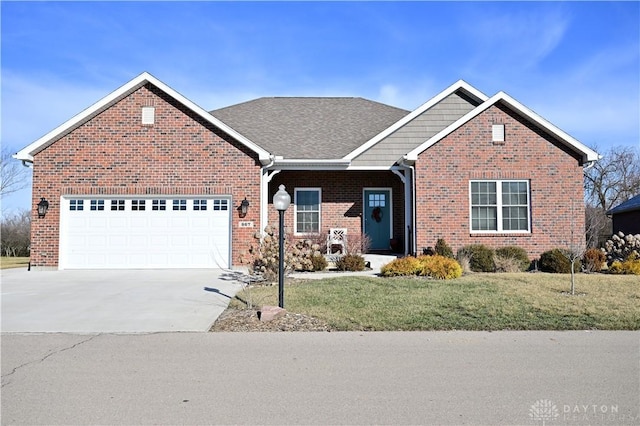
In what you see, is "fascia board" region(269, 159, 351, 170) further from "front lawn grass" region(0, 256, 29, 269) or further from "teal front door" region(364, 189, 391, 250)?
"front lawn grass" region(0, 256, 29, 269)

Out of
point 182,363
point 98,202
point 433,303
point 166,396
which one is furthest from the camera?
point 98,202

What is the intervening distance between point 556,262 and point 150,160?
42.2 ft

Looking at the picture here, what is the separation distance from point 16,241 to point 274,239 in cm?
2557

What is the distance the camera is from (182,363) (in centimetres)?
531

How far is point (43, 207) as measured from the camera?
1393 cm

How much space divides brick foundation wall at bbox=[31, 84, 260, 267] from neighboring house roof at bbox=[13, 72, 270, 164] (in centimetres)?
17

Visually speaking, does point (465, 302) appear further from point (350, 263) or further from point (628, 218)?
point (628, 218)

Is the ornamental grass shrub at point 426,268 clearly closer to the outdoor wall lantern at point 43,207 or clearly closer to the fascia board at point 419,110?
the fascia board at point 419,110

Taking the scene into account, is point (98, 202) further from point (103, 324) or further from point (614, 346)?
point (614, 346)

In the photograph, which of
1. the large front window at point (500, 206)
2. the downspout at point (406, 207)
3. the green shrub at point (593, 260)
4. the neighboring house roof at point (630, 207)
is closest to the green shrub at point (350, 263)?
the downspout at point (406, 207)

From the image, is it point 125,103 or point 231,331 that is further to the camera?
point 125,103

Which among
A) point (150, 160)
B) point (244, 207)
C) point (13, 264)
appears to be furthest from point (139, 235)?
point (13, 264)

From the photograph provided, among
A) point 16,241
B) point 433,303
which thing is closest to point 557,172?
point 433,303

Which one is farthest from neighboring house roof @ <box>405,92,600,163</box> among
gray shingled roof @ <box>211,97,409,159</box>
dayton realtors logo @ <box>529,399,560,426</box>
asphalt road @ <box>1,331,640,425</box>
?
dayton realtors logo @ <box>529,399,560,426</box>
